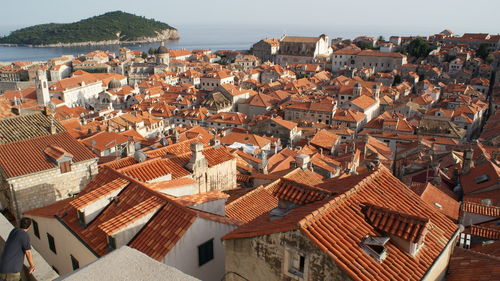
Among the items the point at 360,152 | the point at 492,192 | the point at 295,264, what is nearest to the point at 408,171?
the point at 492,192

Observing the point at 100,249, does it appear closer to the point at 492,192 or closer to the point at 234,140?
the point at 492,192

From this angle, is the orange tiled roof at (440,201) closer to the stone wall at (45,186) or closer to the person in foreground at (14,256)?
the stone wall at (45,186)

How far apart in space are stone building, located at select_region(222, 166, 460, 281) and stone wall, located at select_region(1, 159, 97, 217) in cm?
877

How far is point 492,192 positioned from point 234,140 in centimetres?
2179

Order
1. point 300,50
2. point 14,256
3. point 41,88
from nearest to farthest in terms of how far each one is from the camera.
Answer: point 14,256 < point 41,88 < point 300,50

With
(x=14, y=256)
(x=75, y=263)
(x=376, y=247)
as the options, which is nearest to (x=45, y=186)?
(x=75, y=263)

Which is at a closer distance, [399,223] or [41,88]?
[399,223]

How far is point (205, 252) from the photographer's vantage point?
8727 millimetres

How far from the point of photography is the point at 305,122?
48781 millimetres

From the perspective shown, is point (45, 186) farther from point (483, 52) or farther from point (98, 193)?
point (483, 52)

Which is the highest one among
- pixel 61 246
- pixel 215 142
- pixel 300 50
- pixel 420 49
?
pixel 420 49

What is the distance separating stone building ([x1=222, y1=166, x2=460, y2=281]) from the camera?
5.77m

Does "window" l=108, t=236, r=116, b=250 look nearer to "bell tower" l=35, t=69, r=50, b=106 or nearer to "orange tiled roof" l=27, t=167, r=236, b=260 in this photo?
"orange tiled roof" l=27, t=167, r=236, b=260

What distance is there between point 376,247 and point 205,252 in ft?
13.4
